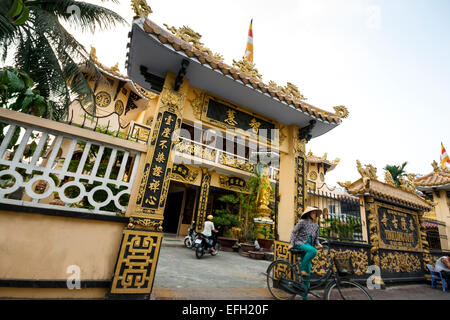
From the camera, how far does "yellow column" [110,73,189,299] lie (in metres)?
2.73

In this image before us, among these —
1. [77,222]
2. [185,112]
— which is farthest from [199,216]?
[77,222]

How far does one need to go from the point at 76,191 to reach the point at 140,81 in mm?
2858

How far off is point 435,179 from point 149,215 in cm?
1322

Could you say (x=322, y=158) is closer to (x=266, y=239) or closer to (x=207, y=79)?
(x=266, y=239)

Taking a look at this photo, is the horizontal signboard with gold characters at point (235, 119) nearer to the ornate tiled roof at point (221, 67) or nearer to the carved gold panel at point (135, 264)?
the ornate tiled roof at point (221, 67)

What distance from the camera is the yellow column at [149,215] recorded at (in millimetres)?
2734

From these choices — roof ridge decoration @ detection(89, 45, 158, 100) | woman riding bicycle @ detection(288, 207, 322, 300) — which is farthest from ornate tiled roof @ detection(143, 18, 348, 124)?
roof ridge decoration @ detection(89, 45, 158, 100)

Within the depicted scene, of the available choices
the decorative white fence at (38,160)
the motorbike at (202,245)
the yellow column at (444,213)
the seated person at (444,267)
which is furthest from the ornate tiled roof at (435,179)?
the decorative white fence at (38,160)

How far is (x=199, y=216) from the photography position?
36.0ft

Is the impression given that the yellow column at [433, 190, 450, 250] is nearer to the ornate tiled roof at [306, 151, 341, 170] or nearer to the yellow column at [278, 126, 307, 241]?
the yellow column at [278, 126, 307, 241]

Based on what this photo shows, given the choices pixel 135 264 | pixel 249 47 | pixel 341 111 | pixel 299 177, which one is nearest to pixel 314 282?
pixel 299 177

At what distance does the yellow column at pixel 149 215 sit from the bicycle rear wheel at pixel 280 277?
213 centimetres
